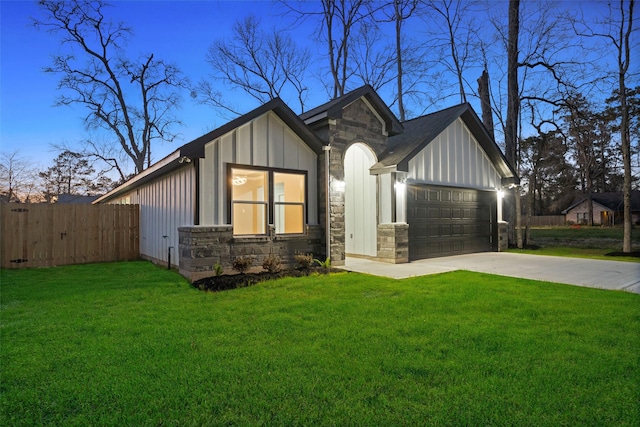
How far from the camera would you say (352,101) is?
904cm

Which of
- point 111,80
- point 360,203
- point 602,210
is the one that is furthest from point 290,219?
point 602,210

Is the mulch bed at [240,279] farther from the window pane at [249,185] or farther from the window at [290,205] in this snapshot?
the window pane at [249,185]


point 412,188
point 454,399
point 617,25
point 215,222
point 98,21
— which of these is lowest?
point 454,399

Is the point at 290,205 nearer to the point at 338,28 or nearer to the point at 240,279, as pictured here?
the point at 240,279

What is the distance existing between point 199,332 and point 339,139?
6332 millimetres

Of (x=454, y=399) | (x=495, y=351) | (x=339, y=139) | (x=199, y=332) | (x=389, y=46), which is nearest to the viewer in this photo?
(x=454, y=399)

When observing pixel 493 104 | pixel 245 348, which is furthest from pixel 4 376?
pixel 493 104

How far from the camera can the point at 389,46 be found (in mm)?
19359

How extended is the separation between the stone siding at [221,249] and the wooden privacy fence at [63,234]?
483cm

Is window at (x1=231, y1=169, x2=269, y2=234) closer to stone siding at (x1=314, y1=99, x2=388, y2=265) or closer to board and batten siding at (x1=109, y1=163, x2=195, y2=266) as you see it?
board and batten siding at (x1=109, y1=163, x2=195, y2=266)

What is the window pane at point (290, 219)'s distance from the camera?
8577 millimetres

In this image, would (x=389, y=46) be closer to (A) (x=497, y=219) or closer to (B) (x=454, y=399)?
(A) (x=497, y=219)

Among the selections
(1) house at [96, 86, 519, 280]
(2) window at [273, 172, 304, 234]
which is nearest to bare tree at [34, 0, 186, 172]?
(1) house at [96, 86, 519, 280]

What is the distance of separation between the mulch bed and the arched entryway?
2981mm
